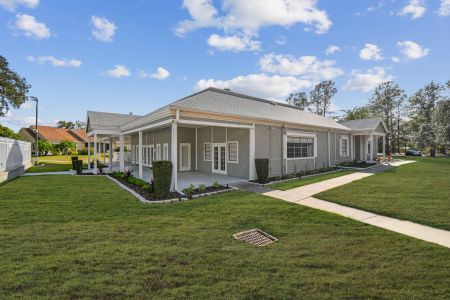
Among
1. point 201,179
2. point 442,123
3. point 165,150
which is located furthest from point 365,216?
→ point 442,123

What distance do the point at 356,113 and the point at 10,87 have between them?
166 ft

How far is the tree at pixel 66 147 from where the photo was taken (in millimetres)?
43219

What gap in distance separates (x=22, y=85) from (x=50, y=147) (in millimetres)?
17361

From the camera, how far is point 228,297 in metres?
2.97

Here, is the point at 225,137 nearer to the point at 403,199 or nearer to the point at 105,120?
the point at 403,199

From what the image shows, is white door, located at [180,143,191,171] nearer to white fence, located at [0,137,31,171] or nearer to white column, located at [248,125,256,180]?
white column, located at [248,125,256,180]

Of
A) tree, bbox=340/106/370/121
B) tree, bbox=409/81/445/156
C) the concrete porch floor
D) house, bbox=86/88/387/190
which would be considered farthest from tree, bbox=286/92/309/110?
the concrete porch floor

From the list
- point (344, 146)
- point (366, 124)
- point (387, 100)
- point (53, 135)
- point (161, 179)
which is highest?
point (387, 100)

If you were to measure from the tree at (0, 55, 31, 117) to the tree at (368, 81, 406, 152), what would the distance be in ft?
168

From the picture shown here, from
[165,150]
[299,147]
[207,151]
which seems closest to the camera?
[299,147]

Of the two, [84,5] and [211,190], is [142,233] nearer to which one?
[211,190]

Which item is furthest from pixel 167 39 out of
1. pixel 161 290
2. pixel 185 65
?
pixel 161 290

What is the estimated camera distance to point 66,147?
43.8m

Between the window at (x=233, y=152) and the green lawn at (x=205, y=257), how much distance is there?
292 inches
